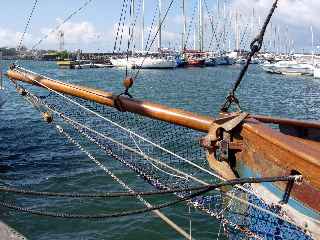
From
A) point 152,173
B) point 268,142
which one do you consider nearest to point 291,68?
point 152,173

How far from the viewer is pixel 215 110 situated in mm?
32531

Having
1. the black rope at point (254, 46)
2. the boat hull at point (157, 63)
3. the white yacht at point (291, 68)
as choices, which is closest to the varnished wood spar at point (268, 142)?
the black rope at point (254, 46)

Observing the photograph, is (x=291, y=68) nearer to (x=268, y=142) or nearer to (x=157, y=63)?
(x=157, y=63)

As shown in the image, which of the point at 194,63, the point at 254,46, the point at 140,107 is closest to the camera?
the point at 254,46

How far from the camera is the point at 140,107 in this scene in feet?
20.6

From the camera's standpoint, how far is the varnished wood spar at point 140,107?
5.27m

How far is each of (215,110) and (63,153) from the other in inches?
671

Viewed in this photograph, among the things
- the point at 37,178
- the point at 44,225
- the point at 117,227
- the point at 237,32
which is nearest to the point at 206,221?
the point at 117,227

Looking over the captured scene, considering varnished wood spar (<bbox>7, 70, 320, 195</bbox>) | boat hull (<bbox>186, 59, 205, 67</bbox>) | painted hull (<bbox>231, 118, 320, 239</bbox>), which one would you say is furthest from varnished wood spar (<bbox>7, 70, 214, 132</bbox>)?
boat hull (<bbox>186, 59, 205, 67</bbox>)

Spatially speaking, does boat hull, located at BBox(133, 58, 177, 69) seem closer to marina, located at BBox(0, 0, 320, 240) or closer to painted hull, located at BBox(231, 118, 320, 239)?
marina, located at BBox(0, 0, 320, 240)

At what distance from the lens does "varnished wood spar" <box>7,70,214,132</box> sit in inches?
207

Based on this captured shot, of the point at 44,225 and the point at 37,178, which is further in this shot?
the point at 37,178

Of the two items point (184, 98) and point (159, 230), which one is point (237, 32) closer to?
point (184, 98)

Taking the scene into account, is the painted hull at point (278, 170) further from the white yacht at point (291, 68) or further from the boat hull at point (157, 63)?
the boat hull at point (157, 63)
